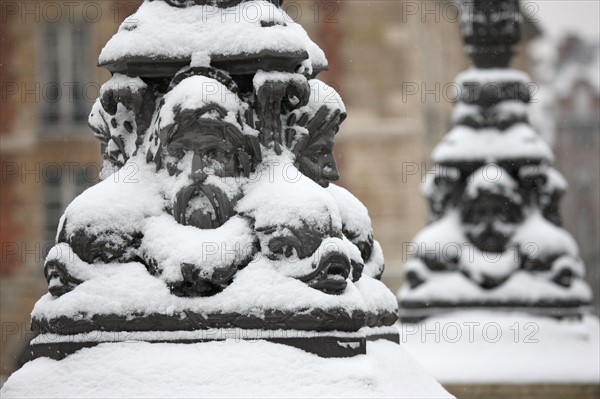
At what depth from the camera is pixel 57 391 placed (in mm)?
3760

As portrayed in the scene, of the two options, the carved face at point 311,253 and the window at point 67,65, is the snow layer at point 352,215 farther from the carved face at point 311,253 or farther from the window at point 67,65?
the window at point 67,65

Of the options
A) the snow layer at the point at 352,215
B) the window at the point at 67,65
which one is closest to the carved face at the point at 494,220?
the snow layer at the point at 352,215

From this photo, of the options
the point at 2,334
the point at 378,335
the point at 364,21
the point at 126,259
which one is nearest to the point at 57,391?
the point at 126,259

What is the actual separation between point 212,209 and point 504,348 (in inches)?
165

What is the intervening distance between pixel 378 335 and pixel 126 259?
3.01 feet

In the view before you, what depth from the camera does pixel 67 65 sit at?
30.0m

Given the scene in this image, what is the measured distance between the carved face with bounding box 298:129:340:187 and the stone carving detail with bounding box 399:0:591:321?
4137 mm

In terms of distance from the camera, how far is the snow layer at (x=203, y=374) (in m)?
3.61

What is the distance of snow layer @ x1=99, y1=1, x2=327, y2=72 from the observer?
3.95 meters

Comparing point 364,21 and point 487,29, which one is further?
point 364,21

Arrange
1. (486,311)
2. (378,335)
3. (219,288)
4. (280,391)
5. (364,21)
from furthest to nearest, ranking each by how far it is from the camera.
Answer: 1. (364,21)
2. (486,311)
3. (378,335)
4. (219,288)
5. (280,391)

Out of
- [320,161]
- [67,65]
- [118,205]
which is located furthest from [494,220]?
[67,65]

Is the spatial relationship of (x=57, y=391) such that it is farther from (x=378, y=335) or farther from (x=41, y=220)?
(x=41, y=220)

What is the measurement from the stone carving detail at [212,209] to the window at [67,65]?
85.1 ft
